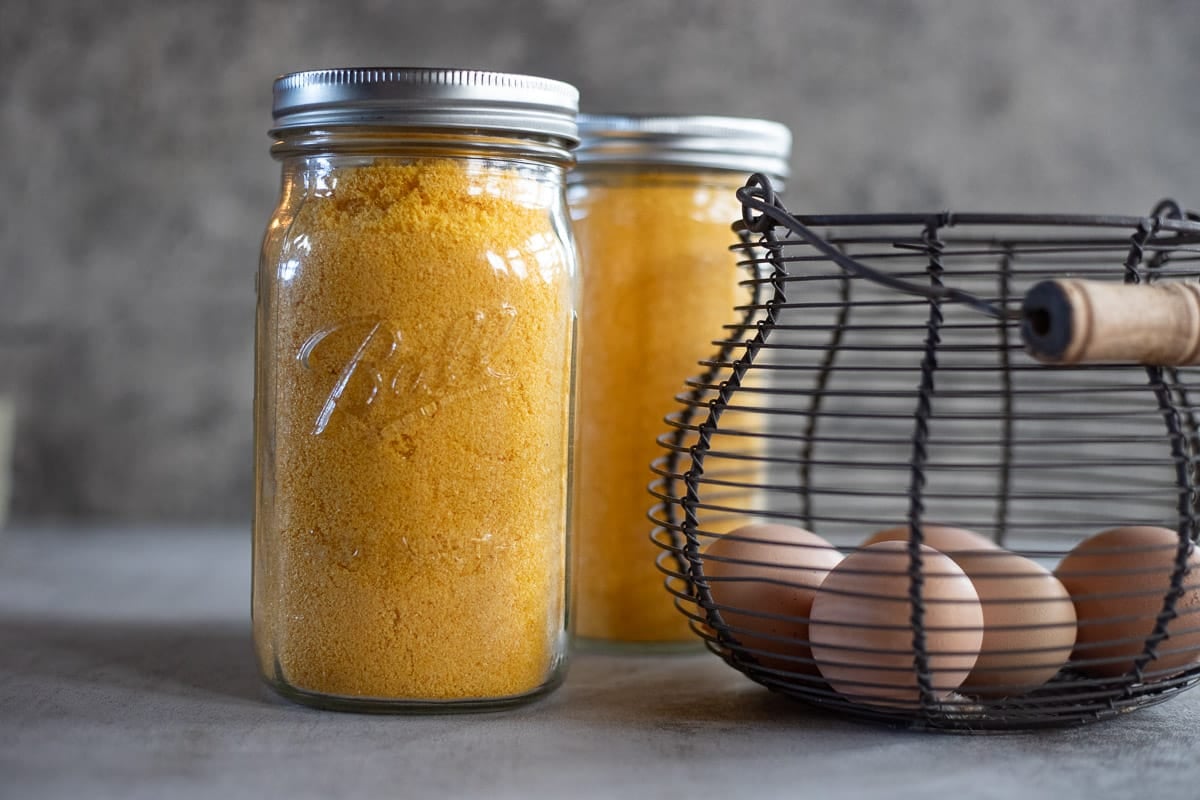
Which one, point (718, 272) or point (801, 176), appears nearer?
point (718, 272)

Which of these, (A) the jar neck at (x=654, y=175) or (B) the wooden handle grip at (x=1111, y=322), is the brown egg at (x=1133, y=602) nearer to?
(B) the wooden handle grip at (x=1111, y=322)

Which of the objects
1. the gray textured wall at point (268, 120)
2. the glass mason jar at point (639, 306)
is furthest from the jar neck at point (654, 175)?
the gray textured wall at point (268, 120)

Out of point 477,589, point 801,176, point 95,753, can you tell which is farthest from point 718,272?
point 801,176

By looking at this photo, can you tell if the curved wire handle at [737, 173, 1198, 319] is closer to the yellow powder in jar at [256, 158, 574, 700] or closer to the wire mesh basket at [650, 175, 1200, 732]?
the wire mesh basket at [650, 175, 1200, 732]

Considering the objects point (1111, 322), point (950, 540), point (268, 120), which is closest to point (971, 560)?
point (950, 540)

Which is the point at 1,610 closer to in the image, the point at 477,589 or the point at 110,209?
the point at 477,589

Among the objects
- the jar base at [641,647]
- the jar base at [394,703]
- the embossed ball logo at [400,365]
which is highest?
the embossed ball logo at [400,365]
